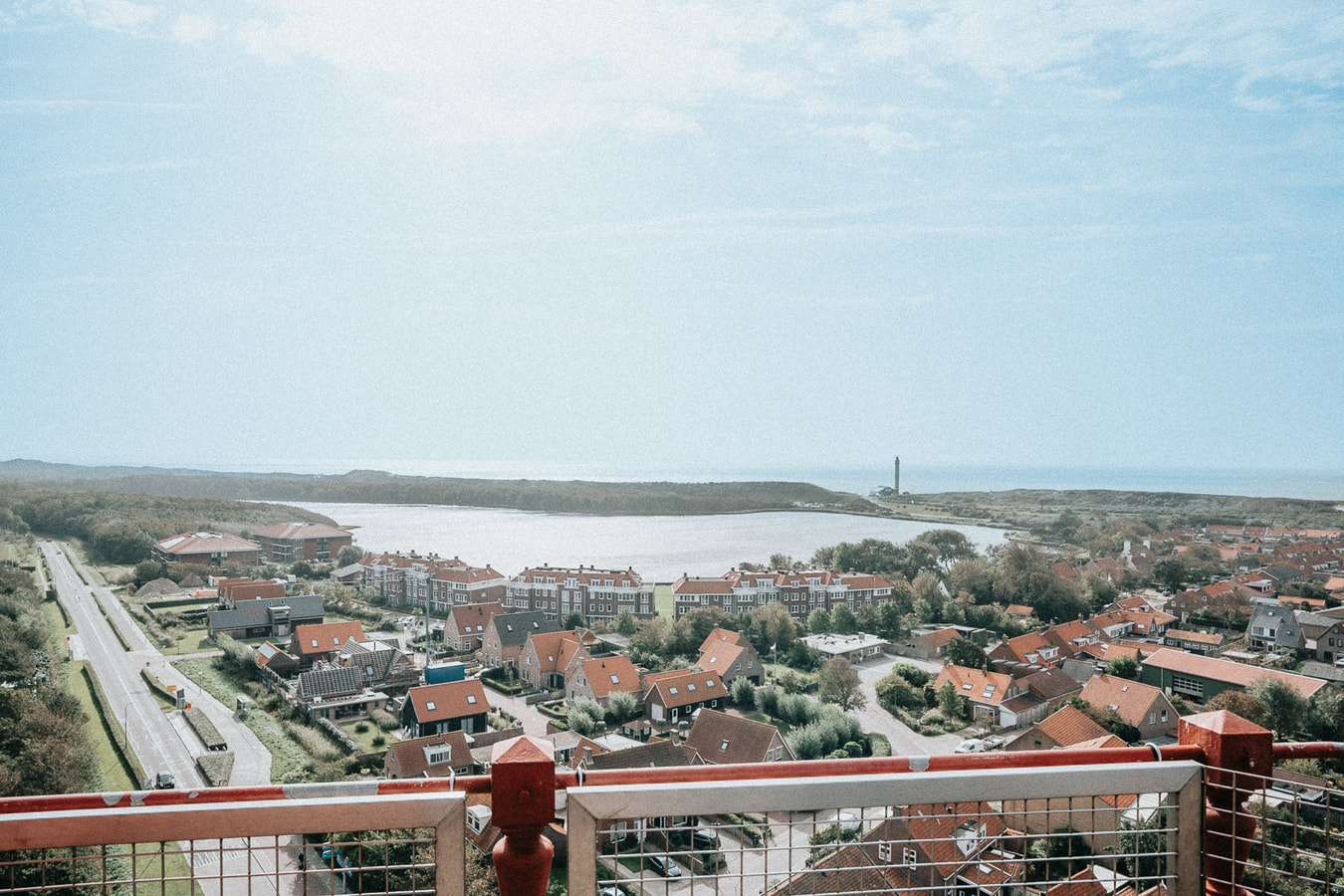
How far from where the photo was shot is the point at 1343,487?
17766mm

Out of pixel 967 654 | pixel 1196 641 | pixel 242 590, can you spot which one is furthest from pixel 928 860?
pixel 1196 641

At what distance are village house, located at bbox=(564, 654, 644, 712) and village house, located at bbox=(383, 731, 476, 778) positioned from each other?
2.26 meters

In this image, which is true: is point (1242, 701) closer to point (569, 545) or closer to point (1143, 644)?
point (1143, 644)

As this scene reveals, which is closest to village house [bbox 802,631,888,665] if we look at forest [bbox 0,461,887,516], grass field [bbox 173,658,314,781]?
grass field [bbox 173,658,314,781]

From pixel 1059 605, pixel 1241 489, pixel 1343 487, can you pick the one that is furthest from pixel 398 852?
pixel 1241 489

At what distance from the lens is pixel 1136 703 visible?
9.15 m

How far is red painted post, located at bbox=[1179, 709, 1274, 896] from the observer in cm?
106

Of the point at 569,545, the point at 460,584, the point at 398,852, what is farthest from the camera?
the point at 569,545

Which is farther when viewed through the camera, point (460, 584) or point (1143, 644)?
point (460, 584)

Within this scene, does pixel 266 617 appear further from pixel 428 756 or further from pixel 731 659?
pixel 731 659

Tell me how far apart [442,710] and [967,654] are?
27.1 ft

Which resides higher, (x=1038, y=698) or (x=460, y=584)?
(x=460, y=584)

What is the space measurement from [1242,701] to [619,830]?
10.6 meters

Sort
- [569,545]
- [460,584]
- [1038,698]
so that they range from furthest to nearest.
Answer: [569,545] → [460,584] → [1038,698]
